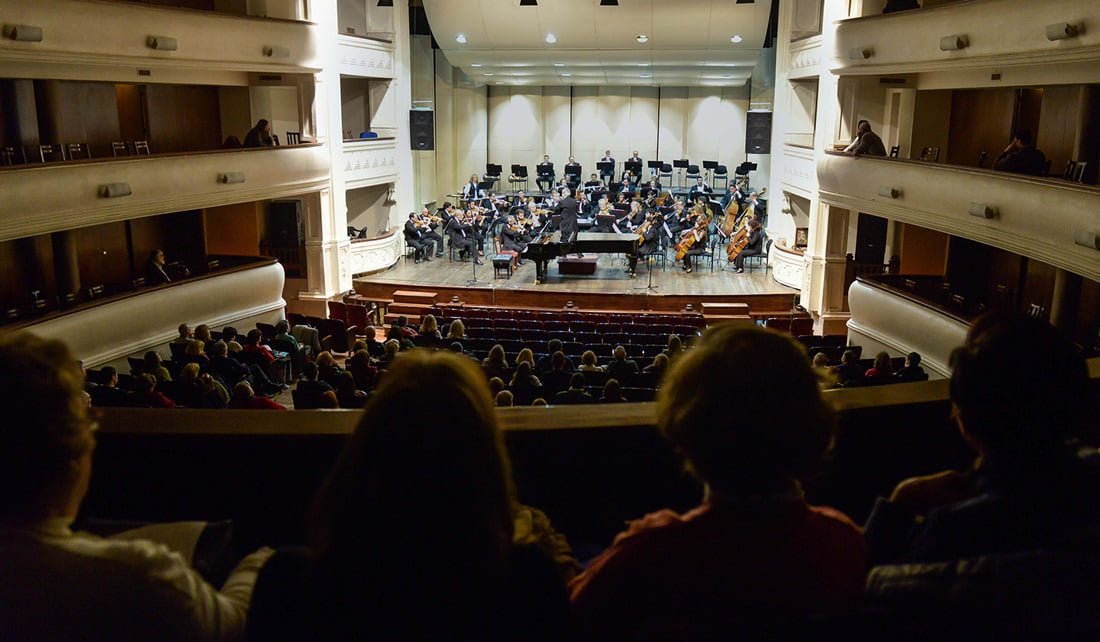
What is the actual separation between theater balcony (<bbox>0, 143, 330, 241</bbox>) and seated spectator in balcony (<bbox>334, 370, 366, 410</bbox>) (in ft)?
Result: 19.3

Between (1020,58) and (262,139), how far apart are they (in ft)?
40.6

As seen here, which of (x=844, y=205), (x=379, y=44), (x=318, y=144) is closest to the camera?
(x=844, y=205)

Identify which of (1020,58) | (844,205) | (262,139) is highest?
(1020,58)

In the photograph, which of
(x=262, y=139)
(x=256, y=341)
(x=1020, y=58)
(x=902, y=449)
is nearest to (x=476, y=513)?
(x=902, y=449)

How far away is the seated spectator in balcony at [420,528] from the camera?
1.39 m

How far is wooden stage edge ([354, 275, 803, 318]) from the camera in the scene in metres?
17.2

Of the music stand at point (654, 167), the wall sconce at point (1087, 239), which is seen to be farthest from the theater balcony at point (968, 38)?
the music stand at point (654, 167)

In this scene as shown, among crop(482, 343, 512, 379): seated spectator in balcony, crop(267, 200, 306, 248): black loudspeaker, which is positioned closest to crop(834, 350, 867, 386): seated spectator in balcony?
crop(482, 343, 512, 379): seated spectator in balcony

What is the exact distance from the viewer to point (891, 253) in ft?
56.2

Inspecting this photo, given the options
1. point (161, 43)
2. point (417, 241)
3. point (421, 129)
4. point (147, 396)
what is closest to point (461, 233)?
point (417, 241)

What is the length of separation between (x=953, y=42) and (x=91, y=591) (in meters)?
13.0

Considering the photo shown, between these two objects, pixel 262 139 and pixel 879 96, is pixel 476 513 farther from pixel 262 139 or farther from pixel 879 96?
pixel 879 96

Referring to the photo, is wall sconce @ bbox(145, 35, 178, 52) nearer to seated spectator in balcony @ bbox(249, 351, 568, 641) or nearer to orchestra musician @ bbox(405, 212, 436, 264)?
orchestra musician @ bbox(405, 212, 436, 264)

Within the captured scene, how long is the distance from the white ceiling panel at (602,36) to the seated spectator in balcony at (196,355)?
14.7 m
